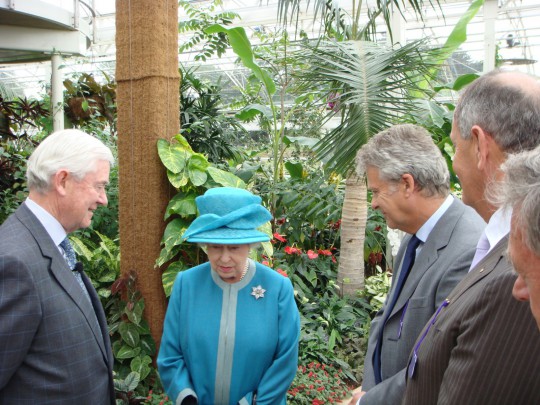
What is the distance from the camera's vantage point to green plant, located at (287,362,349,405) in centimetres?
354

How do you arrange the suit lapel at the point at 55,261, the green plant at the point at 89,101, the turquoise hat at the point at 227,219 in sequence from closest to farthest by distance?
the suit lapel at the point at 55,261, the turquoise hat at the point at 227,219, the green plant at the point at 89,101

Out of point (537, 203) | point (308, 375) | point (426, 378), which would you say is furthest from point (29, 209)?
point (308, 375)

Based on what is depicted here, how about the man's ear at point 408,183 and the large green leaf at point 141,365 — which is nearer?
the man's ear at point 408,183

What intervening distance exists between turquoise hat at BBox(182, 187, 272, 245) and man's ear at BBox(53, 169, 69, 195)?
0.50 m

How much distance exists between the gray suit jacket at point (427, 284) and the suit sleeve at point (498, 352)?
653 millimetres

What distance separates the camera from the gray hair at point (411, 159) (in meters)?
2.04

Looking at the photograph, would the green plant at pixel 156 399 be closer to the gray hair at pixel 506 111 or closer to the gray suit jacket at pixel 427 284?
the gray suit jacket at pixel 427 284

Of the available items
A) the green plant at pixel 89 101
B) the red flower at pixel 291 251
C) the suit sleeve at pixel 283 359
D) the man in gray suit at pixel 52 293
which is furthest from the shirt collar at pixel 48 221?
the green plant at pixel 89 101

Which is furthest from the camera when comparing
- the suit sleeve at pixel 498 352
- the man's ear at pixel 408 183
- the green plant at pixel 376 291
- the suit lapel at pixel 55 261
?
the green plant at pixel 376 291

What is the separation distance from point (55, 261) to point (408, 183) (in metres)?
1.33

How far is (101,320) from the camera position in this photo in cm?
212

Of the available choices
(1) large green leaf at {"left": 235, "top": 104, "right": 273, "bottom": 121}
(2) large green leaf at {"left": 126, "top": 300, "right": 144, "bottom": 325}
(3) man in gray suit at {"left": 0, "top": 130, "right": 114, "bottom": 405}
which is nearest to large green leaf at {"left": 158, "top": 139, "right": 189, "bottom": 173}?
(2) large green leaf at {"left": 126, "top": 300, "right": 144, "bottom": 325}

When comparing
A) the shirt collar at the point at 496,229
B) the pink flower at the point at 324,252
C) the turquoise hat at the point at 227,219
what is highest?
the shirt collar at the point at 496,229

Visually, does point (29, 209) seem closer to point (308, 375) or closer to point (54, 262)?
point (54, 262)
